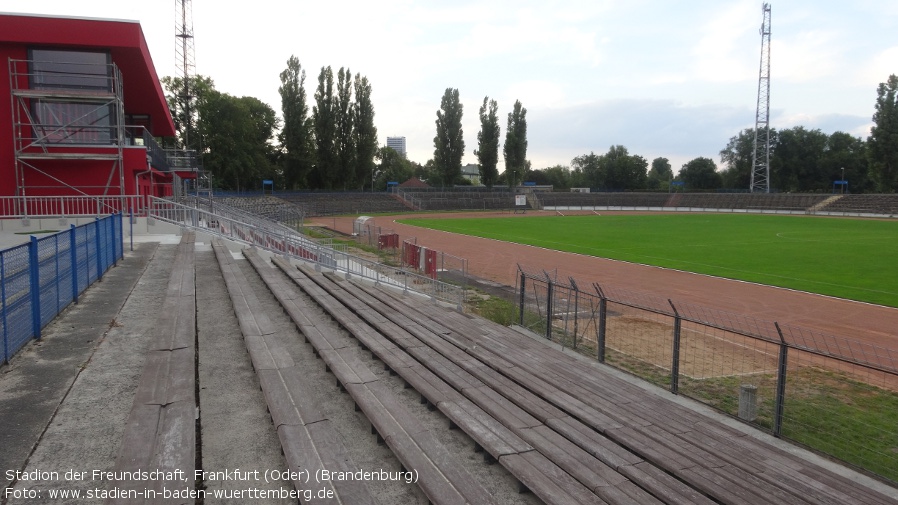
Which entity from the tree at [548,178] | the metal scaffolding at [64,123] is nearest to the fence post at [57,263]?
the metal scaffolding at [64,123]

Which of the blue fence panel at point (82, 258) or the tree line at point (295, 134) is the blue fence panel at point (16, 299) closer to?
the blue fence panel at point (82, 258)

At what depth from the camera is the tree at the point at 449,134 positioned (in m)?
96.8

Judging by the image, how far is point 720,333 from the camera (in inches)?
562

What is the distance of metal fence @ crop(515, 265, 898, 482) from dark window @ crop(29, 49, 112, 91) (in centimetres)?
2063

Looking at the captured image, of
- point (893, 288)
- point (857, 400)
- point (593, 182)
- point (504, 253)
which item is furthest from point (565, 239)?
point (593, 182)

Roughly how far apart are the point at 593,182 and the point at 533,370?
13096cm

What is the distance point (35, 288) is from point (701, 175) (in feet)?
421

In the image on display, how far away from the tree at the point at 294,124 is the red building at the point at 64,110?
5576 cm

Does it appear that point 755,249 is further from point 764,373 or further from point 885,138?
point 885,138

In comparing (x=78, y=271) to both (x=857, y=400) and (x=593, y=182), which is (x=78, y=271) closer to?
(x=857, y=400)

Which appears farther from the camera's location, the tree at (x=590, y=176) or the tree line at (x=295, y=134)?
the tree at (x=590, y=176)

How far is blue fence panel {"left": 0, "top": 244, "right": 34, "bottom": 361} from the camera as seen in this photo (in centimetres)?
651

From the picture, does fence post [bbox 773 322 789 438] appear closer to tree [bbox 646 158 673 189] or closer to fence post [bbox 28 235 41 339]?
fence post [bbox 28 235 41 339]

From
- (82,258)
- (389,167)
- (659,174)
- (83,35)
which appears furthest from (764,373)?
(659,174)
